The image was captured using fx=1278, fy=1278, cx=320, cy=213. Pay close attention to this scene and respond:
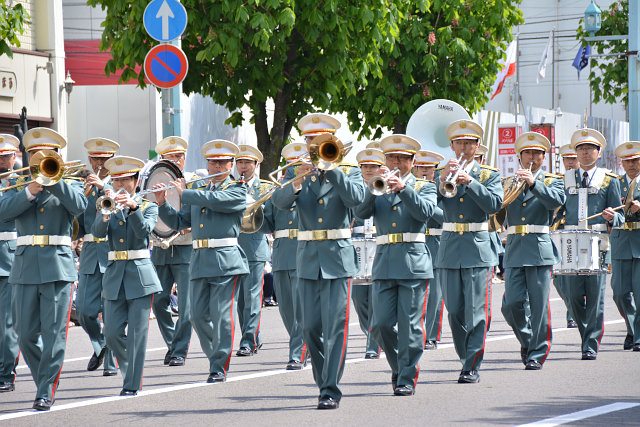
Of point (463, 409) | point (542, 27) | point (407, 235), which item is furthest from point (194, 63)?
point (542, 27)

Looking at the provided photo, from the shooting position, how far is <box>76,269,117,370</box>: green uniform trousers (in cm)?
1233

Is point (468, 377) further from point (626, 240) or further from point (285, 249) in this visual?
point (626, 240)

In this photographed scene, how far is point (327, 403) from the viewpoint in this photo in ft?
31.4

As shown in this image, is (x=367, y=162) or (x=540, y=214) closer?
(x=367, y=162)

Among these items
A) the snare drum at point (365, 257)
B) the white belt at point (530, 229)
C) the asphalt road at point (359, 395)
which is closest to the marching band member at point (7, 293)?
the asphalt road at point (359, 395)

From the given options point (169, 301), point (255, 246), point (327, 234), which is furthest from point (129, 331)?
point (255, 246)

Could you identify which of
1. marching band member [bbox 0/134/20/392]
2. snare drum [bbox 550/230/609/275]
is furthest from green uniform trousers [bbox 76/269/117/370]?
snare drum [bbox 550/230/609/275]

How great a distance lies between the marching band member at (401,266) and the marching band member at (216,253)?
1444mm

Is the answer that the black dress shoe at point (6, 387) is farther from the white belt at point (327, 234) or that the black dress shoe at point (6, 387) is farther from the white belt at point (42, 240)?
the white belt at point (327, 234)

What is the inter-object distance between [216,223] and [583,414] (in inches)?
151

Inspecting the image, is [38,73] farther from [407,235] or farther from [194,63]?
Result: [407,235]

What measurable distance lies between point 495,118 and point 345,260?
2803 cm

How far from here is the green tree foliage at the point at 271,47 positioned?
62.7ft

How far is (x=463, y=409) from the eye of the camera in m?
9.45
